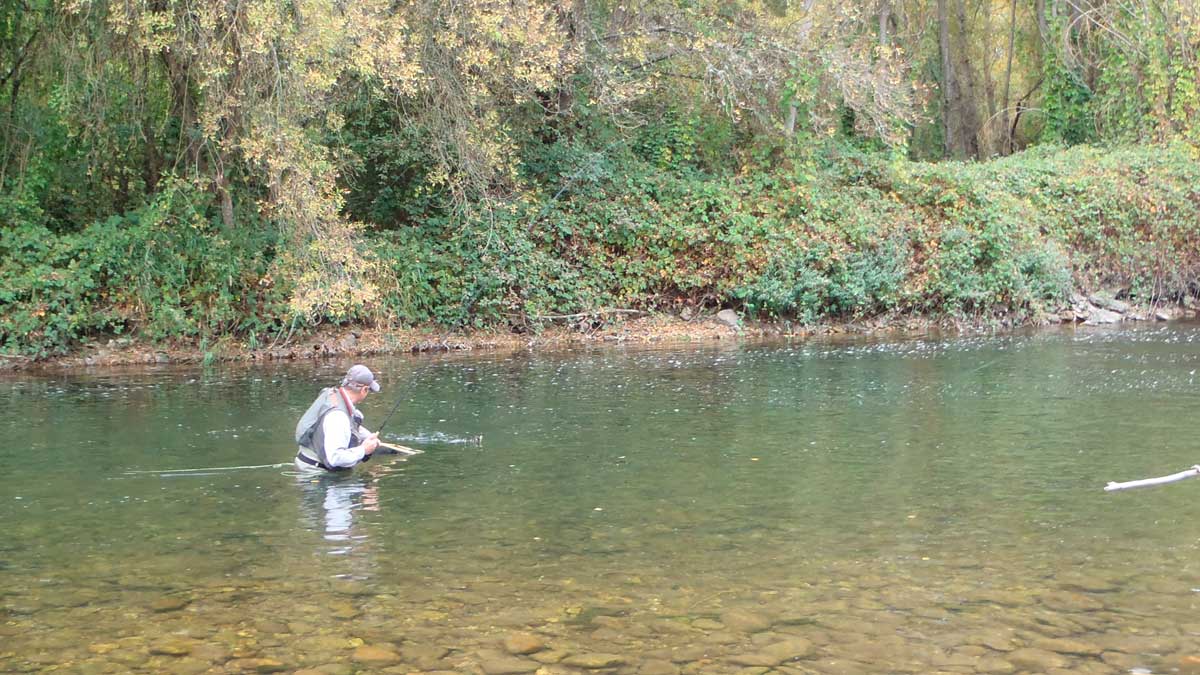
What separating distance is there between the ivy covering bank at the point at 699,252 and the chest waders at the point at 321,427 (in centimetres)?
849

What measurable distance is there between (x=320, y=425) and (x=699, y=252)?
14410 millimetres

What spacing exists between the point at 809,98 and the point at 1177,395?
35.8ft

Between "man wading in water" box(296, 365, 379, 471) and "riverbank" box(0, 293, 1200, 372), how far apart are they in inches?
389

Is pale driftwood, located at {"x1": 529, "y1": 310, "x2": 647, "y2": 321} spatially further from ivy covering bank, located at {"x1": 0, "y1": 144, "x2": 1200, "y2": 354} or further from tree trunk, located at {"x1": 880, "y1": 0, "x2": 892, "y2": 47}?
tree trunk, located at {"x1": 880, "y1": 0, "x2": 892, "y2": 47}

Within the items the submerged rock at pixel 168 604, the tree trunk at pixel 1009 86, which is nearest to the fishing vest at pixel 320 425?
the submerged rock at pixel 168 604

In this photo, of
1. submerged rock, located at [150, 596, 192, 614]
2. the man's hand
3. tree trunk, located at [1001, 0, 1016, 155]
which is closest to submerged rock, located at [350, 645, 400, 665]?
submerged rock, located at [150, 596, 192, 614]

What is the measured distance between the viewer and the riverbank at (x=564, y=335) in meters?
20.6

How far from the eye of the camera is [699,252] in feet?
80.8

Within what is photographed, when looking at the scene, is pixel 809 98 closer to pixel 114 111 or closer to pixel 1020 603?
pixel 114 111

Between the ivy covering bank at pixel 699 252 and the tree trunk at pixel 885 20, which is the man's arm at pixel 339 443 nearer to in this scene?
the ivy covering bank at pixel 699 252

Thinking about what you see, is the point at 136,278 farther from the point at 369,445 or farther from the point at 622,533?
the point at 622,533

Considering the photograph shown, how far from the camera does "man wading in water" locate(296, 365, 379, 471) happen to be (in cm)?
1098

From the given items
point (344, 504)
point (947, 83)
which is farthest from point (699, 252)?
point (947, 83)

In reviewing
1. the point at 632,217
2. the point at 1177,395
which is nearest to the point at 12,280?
the point at 632,217
